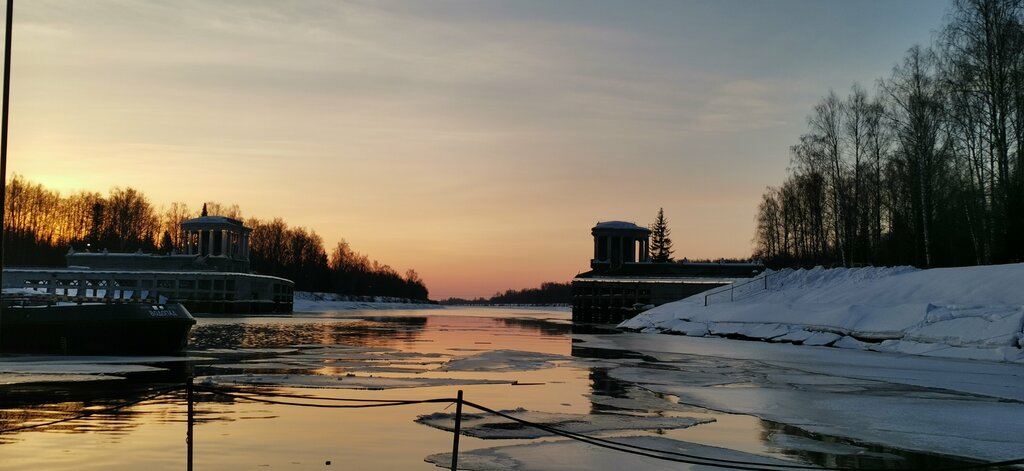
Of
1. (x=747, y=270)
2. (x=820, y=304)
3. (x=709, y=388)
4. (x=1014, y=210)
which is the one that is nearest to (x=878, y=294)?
(x=820, y=304)

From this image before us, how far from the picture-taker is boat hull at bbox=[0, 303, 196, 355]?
33.7 m

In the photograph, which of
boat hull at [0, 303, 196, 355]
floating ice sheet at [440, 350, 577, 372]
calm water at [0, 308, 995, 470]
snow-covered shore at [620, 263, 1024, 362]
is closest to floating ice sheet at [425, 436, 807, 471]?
calm water at [0, 308, 995, 470]

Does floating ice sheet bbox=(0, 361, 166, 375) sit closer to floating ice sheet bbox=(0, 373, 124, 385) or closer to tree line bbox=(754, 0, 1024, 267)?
floating ice sheet bbox=(0, 373, 124, 385)

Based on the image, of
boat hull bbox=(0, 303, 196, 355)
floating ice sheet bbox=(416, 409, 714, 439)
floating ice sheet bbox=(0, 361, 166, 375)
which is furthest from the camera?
boat hull bbox=(0, 303, 196, 355)

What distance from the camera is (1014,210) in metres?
45.3

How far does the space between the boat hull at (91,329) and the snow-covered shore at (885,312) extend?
1166 inches

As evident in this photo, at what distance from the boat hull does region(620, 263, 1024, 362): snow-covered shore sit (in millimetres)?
29626

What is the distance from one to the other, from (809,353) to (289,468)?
1243 inches

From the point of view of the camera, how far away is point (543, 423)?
15961mm

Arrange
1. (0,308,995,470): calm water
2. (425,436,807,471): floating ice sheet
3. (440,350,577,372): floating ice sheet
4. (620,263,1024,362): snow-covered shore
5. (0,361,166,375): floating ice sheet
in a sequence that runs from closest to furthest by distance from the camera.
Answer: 1. (425,436,807,471): floating ice sheet
2. (0,308,995,470): calm water
3. (0,361,166,375): floating ice sheet
4. (440,350,577,372): floating ice sheet
5. (620,263,1024,362): snow-covered shore

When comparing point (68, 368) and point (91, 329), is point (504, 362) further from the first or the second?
point (91, 329)

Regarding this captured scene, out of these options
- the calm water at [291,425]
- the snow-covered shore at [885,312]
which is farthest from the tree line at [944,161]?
the calm water at [291,425]

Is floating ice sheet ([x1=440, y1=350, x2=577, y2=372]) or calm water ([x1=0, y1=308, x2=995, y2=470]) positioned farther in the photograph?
floating ice sheet ([x1=440, y1=350, x2=577, y2=372])

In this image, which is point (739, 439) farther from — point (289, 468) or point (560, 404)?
point (289, 468)
